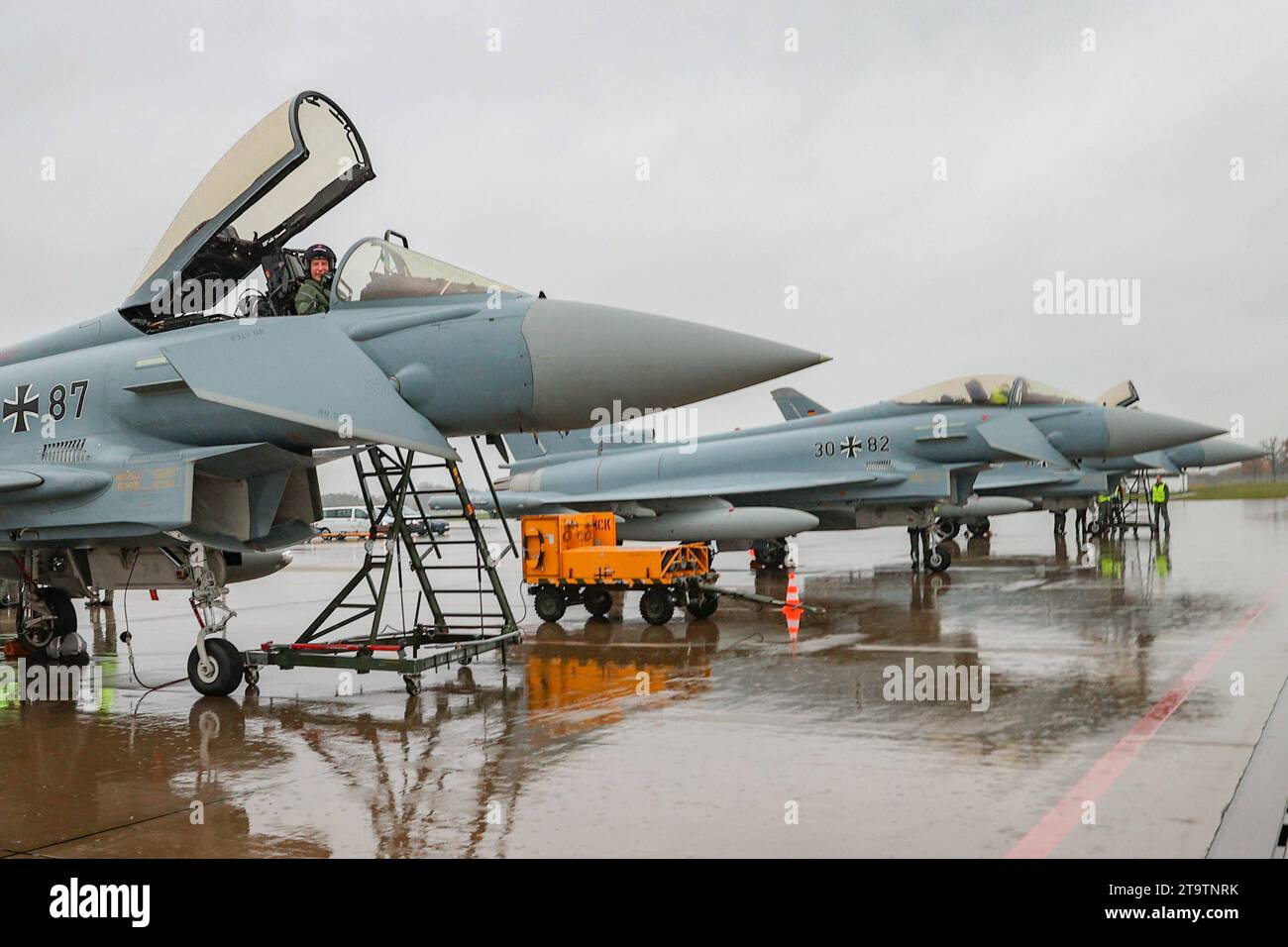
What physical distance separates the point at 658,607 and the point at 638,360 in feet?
18.3

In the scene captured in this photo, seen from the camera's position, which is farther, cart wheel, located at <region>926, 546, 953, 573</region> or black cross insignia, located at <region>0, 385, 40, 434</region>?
cart wheel, located at <region>926, 546, 953, 573</region>

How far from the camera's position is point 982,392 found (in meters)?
18.0

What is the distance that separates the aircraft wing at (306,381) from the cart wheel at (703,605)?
5634 mm

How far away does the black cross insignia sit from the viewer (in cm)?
876

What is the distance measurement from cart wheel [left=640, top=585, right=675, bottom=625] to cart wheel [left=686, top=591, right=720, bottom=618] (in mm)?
397

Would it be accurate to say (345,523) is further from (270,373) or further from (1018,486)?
(270,373)

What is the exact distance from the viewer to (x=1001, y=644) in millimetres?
9758

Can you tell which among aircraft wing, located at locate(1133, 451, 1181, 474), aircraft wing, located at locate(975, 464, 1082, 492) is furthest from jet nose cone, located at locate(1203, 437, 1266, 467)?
aircraft wing, located at locate(975, 464, 1082, 492)

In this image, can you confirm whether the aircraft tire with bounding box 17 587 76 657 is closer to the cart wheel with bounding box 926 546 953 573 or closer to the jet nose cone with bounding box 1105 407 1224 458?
the cart wheel with bounding box 926 546 953 573

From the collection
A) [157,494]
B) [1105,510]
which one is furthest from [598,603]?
[1105,510]

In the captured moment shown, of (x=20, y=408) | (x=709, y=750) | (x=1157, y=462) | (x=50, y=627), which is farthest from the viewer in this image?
(x=1157, y=462)
